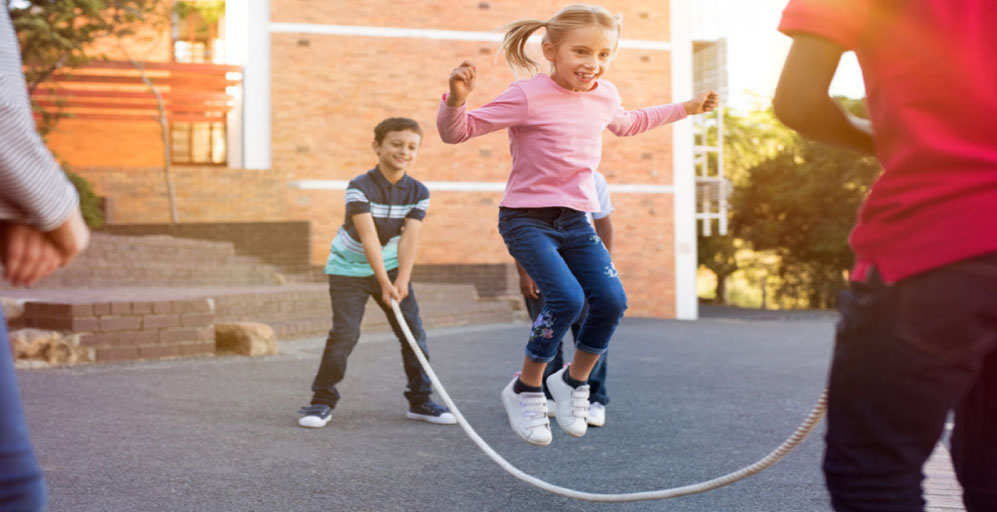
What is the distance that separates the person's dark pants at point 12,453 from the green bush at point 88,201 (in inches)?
662

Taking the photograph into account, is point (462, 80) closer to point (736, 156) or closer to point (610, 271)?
point (610, 271)

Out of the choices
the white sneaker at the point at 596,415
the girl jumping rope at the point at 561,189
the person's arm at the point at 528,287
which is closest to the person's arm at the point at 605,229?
the person's arm at the point at 528,287

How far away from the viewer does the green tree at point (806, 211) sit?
111 feet

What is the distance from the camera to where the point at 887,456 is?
1.55 metres

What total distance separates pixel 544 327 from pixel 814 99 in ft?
7.83

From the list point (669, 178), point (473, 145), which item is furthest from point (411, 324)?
point (669, 178)

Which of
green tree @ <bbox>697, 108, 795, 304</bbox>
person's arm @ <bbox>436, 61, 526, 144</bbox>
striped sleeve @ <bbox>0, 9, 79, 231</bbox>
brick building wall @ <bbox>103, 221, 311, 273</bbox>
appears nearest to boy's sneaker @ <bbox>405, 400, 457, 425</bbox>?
person's arm @ <bbox>436, 61, 526, 144</bbox>

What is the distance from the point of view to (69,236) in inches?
63.5

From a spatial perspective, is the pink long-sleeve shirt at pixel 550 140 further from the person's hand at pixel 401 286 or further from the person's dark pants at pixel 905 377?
the person's dark pants at pixel 905 377

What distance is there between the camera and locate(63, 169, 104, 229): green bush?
56.6 ft

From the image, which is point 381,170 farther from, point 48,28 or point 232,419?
point 48,28

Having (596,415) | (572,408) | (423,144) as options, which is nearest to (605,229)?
(596,415)

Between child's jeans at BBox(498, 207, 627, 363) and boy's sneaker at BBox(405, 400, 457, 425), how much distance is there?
186 centimetres

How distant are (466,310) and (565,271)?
37.8ft
